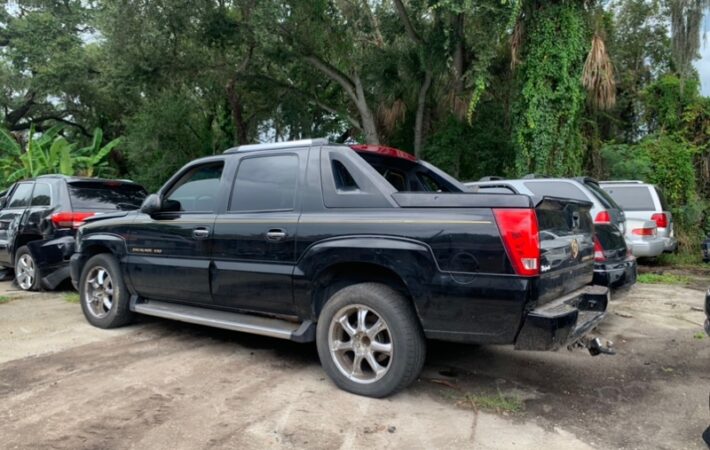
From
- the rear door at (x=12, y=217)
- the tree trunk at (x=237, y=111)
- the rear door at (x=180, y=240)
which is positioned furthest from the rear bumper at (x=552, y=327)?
the tree trunk at (x=237, y=111)

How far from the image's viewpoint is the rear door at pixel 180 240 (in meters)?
4.82

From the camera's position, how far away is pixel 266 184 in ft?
15.1

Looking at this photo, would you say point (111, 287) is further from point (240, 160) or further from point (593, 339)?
point (593, 339)

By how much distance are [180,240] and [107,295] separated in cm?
151

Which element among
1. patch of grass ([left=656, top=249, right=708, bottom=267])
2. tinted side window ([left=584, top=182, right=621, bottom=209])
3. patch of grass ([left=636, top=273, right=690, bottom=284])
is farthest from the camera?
patch of grass ([left=656, top=249, right=708, bottom=267])

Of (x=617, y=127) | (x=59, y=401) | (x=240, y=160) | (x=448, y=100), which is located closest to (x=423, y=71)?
(x=448, y=100)

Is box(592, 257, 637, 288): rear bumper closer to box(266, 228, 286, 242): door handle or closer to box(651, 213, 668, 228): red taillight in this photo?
box(266, 228, 286, 242): door handle

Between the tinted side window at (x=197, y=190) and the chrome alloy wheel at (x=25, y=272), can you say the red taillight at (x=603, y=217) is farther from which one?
the chrome alloy wheel at (x=25, y=272)

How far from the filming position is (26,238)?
27.1ft

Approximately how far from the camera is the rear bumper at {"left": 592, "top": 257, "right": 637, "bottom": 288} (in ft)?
17.3

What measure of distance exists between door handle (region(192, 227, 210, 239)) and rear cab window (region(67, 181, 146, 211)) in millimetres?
3584

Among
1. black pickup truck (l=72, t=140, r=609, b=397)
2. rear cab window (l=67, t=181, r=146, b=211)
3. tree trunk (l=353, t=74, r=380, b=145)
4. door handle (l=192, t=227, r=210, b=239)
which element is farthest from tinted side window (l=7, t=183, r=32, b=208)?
tree trunk (l=353, t=74, r=380, b=145)

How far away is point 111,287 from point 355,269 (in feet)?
10.5

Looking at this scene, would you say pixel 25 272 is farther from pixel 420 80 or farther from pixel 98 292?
pixel 420 80
